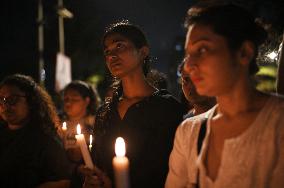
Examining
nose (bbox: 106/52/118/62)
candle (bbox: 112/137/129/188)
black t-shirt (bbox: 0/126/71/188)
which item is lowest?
black t-shirt (bbox: 0/126/71/188)

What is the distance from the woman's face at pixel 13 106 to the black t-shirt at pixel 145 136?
1.02 metres

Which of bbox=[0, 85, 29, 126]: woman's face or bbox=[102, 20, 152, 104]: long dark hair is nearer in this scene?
bbox=[102, 20, 152, 104]: long dark hair

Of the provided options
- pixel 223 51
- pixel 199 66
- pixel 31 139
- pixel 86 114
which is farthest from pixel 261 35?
pixel 86 114

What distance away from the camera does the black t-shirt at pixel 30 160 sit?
331cm

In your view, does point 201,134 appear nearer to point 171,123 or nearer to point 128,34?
point 171,123

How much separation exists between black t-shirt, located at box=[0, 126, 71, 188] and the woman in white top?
1.63 m

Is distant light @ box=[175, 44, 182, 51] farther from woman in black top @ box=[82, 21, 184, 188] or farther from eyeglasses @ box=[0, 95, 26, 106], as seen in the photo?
woman in black top @ box=[82, 21, 184, 188]

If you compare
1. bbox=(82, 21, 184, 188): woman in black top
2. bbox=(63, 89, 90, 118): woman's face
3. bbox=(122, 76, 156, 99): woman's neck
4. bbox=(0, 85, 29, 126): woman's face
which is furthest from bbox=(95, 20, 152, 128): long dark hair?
bbox=(63, 89, 90, 118): woman's face

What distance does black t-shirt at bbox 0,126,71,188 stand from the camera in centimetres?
331

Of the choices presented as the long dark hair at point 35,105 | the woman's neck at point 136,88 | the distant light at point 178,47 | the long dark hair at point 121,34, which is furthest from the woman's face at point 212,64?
the distant light at point 178,47

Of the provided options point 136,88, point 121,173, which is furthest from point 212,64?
point 136,88

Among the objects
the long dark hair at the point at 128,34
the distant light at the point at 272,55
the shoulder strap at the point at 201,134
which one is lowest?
the shoulder strap at the point at 201,134

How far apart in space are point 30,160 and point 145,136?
131cm

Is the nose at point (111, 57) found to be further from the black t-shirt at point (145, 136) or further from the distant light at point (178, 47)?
the distant light at point (178, 47)
